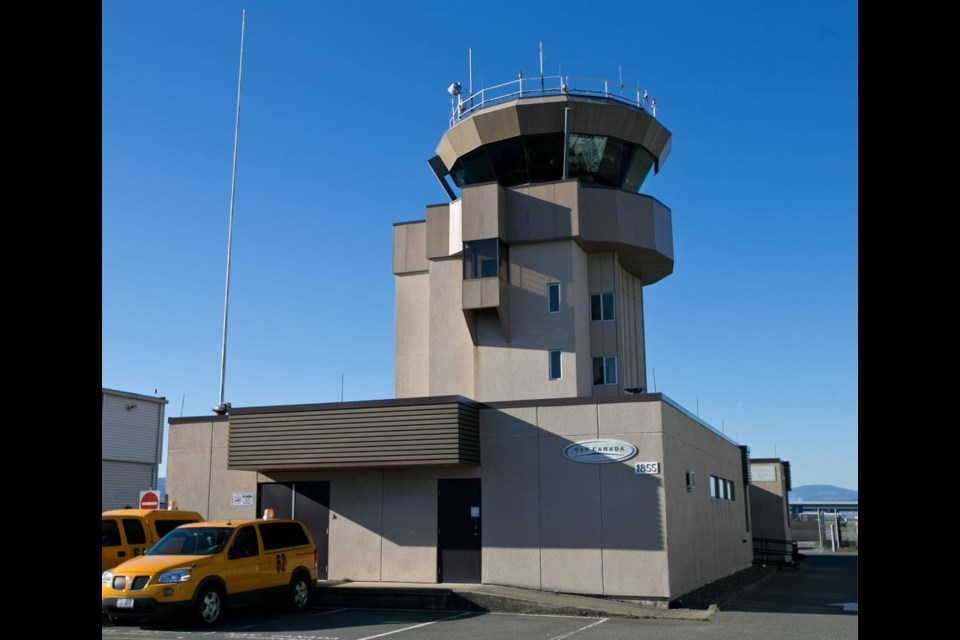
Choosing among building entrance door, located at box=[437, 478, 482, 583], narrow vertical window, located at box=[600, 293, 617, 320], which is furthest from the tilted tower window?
building entrance door, located at box=[437, 478, 482, 583]

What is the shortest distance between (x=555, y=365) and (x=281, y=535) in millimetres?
10567

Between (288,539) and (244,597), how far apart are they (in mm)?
1811

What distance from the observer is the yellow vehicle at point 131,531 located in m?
18.0

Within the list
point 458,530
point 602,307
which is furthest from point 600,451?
point 602,307

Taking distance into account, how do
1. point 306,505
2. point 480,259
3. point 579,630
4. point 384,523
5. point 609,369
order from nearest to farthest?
1. point 579,630
2. point 384,523
3. point 306,505
4. point 480,259
5. point 609,369

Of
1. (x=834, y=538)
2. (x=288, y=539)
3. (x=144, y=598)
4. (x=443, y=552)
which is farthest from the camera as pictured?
(x=834, y=538)

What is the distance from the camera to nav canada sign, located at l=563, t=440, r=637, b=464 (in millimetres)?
19406

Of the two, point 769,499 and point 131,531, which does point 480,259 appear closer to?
point 131,531

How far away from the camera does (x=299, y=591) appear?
18.1 meters

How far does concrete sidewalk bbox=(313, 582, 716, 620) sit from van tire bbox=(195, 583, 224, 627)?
367 centimetres

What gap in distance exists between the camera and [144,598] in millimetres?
15000

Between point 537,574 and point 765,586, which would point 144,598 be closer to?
point 537,574

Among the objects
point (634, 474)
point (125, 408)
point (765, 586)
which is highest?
point (125, 408)
